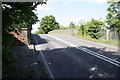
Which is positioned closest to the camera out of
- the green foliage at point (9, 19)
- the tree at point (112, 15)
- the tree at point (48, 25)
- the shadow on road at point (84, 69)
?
the green foliage at point (9, 19)

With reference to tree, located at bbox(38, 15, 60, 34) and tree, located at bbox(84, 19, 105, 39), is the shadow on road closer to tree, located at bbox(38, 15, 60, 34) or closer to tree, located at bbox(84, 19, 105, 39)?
tree, located at bbox(84, 19, 105, 39)

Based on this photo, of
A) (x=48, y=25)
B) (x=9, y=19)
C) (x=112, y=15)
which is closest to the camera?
(x=9, y=19)

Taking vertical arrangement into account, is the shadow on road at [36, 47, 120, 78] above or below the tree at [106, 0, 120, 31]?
below

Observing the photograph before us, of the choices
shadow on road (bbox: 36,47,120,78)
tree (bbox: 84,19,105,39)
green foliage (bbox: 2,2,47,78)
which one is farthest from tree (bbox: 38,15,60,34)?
green foliage (bbox: 2,2,47,78)

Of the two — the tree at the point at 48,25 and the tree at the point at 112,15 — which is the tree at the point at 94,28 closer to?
the tree at the point at 112,15

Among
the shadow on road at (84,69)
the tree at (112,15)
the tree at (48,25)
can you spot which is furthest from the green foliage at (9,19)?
the tree at (48,25)

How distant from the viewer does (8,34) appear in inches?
260

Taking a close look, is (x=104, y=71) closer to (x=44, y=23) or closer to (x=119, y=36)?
(x=119, y=36)

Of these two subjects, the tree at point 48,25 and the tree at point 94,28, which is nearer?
the tree at point 94,28

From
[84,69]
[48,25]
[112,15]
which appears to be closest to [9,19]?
[84,69]

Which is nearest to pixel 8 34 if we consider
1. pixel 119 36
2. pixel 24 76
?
pixel 24 76

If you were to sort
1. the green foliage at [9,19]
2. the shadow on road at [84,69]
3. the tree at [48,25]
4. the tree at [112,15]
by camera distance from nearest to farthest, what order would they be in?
the green foliage at [9,19] < the shadow on road at [84,69] < the tree at [112,15] < the tree at [48,25]

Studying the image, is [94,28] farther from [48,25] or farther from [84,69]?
[48,25]

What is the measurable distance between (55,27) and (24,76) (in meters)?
71.3
